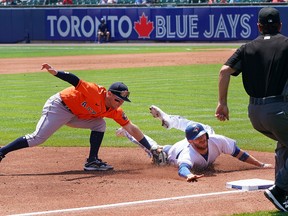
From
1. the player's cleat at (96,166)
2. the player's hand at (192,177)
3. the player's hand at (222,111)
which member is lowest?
the player's cleat at (96,166)

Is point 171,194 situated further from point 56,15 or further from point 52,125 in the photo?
point 56,15

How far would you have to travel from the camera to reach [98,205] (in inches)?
296

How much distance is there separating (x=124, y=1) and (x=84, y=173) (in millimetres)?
34474

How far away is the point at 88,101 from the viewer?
9.44 metres

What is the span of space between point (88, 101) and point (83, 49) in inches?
1148

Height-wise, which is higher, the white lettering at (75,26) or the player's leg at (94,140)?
the player's leg at (94,140)

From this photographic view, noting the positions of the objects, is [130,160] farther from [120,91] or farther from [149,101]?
[149,101]

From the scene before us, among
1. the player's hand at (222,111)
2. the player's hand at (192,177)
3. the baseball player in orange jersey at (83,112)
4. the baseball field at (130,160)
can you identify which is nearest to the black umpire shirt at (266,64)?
the player's hand at (222,111)

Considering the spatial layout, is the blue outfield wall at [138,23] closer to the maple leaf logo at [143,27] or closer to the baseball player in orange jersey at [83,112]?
the maple leaf logo at [143,27]

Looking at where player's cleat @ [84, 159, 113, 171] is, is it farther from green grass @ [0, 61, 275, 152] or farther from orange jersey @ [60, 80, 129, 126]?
green grass @ [0, 61, 275, 152]

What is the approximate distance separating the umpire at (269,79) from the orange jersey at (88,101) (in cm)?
258

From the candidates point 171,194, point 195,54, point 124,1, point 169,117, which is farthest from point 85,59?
point 171,194

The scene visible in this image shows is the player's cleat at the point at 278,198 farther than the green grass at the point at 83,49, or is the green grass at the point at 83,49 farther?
the green grass at the point at 83,49

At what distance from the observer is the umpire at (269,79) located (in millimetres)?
6977
